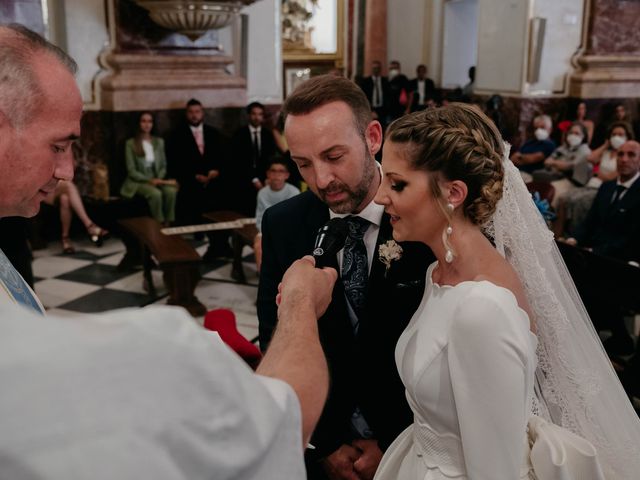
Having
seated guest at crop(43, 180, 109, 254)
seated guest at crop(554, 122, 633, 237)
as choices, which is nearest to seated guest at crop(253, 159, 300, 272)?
seated guest at crop(43, 180, 109, 254)

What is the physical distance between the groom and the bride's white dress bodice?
25cm

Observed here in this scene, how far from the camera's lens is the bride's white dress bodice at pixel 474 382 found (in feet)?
4.74

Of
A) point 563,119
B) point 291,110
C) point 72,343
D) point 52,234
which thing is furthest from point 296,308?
point 563,119

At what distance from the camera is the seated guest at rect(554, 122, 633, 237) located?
6707 millimetres

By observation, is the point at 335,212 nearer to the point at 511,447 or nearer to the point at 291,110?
the point at 291,110

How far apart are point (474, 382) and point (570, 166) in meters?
7.44

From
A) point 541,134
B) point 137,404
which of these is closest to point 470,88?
point 541,134

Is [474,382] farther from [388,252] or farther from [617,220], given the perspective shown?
[617,220]

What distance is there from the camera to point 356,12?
52.7 feet

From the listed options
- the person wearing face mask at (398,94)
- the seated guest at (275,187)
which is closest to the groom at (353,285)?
the seated guest at (275,187)

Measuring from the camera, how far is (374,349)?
6.21ft

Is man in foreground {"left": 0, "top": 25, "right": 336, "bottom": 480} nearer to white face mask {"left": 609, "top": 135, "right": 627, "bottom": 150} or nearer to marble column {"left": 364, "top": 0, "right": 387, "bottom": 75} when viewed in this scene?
white face mask {"left": 609, "top": 135, "right": 627, "bottom": 150}

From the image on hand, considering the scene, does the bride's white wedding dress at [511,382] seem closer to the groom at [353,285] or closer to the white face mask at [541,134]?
the groom at [353,285]

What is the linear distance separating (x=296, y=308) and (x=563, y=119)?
10999 mm
